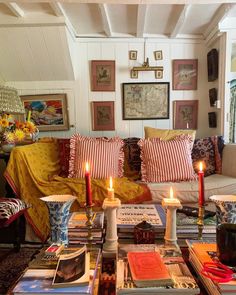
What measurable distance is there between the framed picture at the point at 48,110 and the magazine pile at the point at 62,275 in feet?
7.90

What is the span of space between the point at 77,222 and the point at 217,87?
96.2 inches

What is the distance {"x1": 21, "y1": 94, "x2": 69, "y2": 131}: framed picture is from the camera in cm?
316

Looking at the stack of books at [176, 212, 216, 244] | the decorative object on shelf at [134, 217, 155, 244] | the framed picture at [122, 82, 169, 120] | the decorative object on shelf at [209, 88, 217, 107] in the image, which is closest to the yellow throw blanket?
the stack of books at [176, 212, 216, 244]

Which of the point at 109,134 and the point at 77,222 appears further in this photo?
the point at 109,134

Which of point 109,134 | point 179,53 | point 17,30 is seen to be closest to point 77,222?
point 109,134

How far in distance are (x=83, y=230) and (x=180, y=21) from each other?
7.80 ft

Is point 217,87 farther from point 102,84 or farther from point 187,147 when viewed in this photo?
point 102,84

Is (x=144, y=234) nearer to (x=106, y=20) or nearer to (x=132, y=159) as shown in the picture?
(x=132, y=159)

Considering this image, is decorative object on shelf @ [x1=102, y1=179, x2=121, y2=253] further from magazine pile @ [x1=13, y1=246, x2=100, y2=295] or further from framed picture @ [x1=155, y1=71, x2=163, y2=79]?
framed picture @ [x1=155, y1=71, x2=163, y2=79]

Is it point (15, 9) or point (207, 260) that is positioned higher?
point (15, 9)

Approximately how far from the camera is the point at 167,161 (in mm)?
2354

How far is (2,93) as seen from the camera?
2.29m

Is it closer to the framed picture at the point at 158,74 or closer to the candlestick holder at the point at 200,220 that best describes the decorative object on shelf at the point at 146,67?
the framed picture at the point at 158,74

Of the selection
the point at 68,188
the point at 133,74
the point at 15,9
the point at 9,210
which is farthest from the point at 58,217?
the point at 133,74
